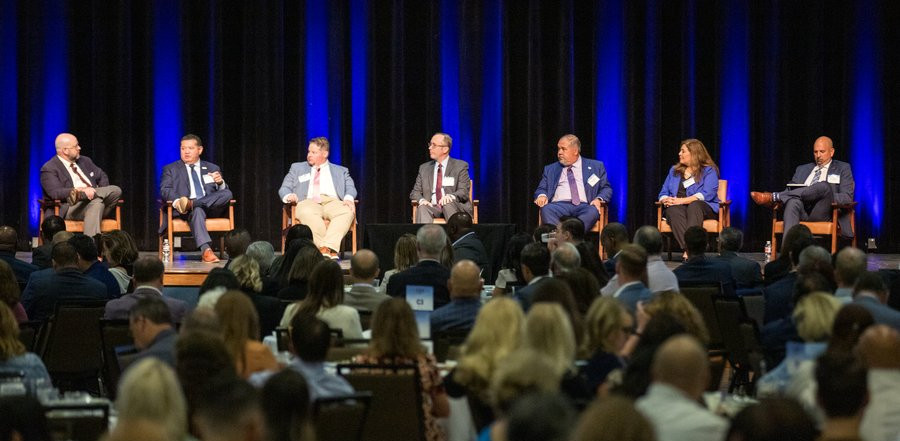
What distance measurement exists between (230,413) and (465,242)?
547 cm

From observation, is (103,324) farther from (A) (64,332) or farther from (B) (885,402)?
(B) (885,402)

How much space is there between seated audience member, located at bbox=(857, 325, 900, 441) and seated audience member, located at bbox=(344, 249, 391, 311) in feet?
9.02

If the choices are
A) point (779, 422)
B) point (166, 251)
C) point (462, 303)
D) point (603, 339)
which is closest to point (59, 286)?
point (462, 303)

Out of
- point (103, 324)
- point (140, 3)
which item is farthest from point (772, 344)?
point (140, 3)

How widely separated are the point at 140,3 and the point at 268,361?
27.3 ft

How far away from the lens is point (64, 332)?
5.77 metres

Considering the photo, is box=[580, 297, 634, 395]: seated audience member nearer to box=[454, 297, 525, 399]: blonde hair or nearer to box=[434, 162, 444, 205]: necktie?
box=[454, 297, 525, 399]: blonde hair

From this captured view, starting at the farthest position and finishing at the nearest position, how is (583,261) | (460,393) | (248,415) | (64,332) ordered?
(583,261) < (64,332) < (460,393) < (248,415)

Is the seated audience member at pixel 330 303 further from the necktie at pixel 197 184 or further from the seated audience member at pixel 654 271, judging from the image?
the necktie at pixel 197 184

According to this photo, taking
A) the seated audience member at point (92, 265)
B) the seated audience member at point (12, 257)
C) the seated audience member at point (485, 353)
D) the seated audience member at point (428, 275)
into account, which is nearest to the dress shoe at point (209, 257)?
Result: the seated audience member at point (12, 257)

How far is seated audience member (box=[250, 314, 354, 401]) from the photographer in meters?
3.71

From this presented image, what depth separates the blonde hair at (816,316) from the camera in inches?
157

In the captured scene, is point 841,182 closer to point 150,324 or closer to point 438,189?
point 438,189

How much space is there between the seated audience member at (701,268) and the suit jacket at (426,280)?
1.25m
